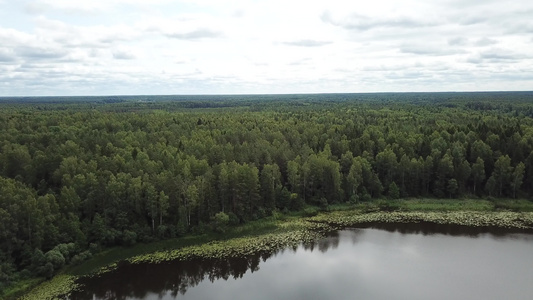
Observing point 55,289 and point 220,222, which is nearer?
point 55,289

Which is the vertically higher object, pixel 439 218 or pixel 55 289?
pixel 439 218

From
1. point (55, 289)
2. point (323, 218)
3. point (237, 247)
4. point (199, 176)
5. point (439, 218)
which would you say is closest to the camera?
point (55, 289)

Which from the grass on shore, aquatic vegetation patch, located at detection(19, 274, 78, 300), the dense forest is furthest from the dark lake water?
the dense forest

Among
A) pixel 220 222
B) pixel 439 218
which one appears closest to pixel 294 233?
pixel 220 222

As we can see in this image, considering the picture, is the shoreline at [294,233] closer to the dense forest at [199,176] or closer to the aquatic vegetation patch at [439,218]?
the aquatic vegetation patch at [439,218]

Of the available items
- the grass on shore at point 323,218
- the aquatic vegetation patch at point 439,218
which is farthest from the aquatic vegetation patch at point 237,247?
the aquatic vegetation patch at point 439,218

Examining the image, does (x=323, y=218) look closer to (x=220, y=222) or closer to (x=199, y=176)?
(x=220, y=222)

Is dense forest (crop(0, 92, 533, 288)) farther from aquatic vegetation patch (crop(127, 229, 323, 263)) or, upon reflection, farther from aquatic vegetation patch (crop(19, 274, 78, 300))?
aquatic vegetation patch (crop(127, 229, 323, 263))
